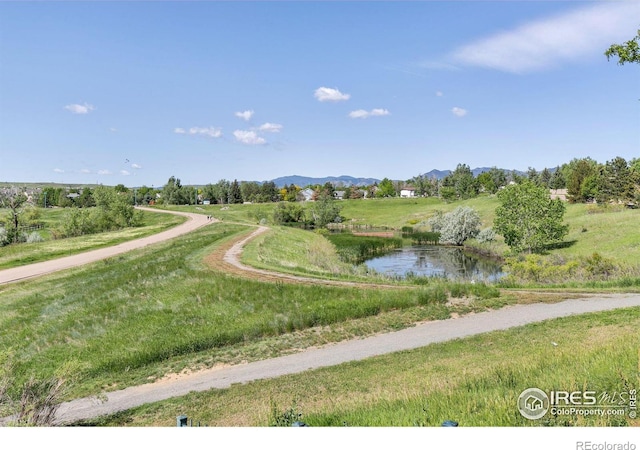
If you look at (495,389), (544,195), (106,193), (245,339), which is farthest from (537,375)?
(106,193)

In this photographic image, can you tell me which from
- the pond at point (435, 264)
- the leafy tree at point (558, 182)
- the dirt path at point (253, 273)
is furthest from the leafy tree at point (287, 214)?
the leafy tree at point (558, 182)

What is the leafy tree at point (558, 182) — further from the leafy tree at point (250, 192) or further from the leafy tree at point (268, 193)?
the leafy tree at point (250, 192)

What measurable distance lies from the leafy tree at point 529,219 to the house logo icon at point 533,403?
47094mm

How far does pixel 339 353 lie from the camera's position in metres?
14.6

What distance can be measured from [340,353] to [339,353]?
0.13 feet

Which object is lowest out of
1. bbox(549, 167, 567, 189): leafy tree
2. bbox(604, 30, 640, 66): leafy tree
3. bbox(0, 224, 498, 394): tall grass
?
bbox(0, 224, 498, 394): tall grass

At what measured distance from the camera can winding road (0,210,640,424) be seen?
11.9m

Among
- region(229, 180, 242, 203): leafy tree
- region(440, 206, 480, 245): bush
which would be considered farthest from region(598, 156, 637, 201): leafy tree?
region(229, 180, 242, 203): leafy tree

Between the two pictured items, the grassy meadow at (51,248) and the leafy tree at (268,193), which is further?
the leafy tree at (268,193)

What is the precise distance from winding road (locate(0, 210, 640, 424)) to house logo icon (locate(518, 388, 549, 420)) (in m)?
7.41

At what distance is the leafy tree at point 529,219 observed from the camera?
4950 cm

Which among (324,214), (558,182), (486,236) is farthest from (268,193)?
(486,236)

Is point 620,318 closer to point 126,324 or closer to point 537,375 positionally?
point 537,375

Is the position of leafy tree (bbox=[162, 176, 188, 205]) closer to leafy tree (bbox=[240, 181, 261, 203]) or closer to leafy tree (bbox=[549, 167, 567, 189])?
leafy tree (bbox=[240, 181, 261, 203])
